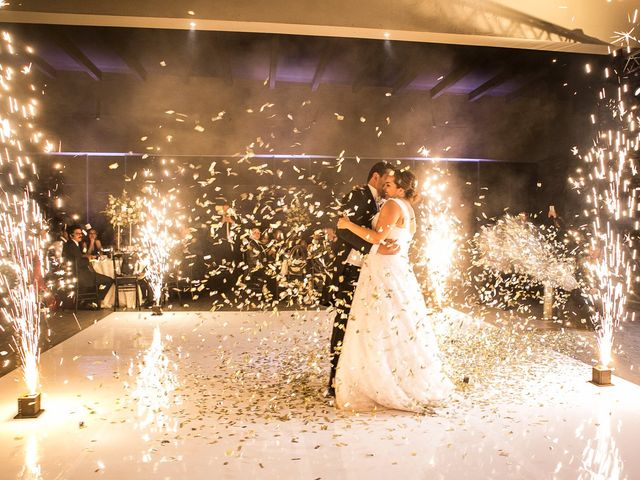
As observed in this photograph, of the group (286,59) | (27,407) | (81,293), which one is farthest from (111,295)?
(27,407)

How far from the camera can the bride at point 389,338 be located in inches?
150

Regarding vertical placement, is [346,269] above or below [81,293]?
above

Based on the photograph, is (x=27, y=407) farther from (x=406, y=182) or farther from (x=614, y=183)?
(x=614, y=183)

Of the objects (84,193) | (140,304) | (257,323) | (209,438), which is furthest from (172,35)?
(84,193)

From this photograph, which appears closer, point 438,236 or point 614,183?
point 614,183

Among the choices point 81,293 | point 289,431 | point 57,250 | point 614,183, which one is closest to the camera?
point 289,431

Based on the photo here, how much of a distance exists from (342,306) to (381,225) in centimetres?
70

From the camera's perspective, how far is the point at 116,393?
14.0ft

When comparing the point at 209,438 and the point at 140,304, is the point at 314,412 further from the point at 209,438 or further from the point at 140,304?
the point at 140,304

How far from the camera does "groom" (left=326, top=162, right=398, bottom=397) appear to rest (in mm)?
4145

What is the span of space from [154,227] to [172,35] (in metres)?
4.16

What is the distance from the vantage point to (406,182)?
13.2 feet

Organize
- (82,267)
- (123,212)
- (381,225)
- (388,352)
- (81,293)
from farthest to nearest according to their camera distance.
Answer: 1. (123,212)
2. (82,267)
3. (81,293)
4. (381,225)
5. (388,352)

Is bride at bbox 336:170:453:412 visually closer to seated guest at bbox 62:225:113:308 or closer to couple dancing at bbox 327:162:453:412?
couple dancing at bbox 327:162:453:412
